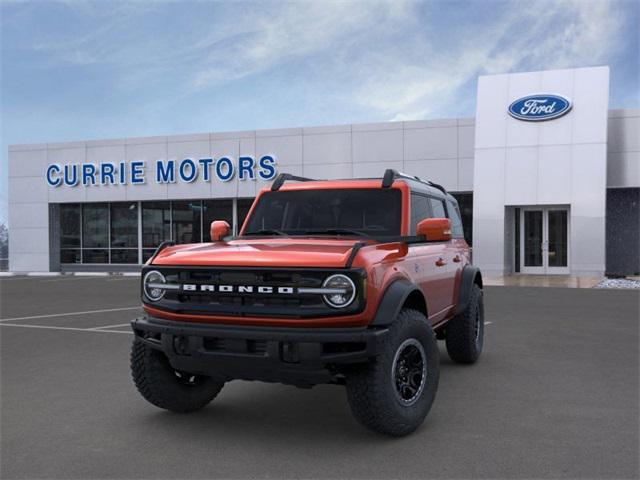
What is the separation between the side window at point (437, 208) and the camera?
6368mm

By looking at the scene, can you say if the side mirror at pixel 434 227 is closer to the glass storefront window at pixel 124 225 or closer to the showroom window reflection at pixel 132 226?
the showroom window reflection at pixel 132 226

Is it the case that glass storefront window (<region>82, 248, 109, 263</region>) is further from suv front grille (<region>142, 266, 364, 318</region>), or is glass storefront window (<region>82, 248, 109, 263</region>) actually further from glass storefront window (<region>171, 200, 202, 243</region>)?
suv front grille (<region>142, 266, 364, 318</region>)

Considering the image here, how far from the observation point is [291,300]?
4.16m

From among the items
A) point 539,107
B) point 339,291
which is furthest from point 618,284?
point 339,291

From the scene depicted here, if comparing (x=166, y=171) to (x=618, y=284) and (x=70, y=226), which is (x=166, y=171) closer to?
(x=70, y=226)

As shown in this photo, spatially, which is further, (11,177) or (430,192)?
(11,177)

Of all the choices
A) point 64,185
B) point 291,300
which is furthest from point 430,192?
point 64,185

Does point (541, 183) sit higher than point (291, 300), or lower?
higher

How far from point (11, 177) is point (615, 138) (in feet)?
88.8

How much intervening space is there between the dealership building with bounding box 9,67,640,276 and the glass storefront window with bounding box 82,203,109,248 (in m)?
0.06

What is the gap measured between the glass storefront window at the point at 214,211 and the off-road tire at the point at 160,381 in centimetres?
2310

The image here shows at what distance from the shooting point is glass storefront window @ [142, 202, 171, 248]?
28.8m

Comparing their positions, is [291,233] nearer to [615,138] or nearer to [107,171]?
[615,138]

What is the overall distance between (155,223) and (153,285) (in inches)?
994
